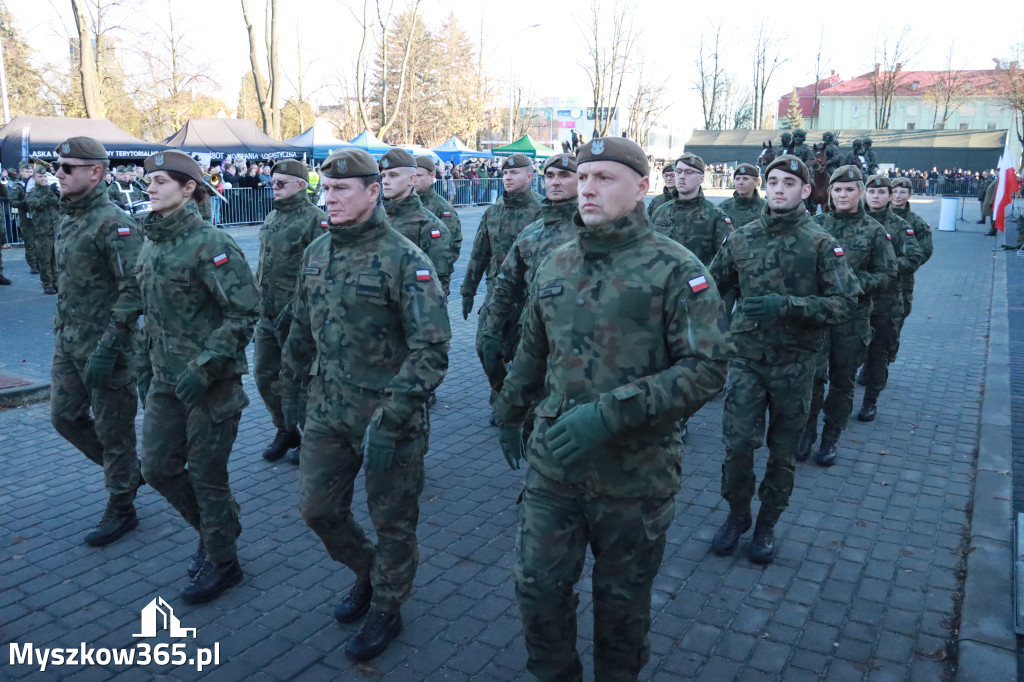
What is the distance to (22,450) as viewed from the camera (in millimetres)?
6883

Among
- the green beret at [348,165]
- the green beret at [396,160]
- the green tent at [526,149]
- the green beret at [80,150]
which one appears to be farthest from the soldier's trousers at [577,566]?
the green tent at [526,149]

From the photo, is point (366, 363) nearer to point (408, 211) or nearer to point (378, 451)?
point (378, 451)

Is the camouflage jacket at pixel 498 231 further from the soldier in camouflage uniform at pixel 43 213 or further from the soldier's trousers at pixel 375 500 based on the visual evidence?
the soldier in camouflage uniform at pixel 43 213

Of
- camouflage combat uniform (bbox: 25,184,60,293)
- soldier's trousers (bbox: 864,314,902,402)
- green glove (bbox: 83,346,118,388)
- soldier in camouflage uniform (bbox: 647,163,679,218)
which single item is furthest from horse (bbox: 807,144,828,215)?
camouflage combat uniform (bbox: 25,184,60,293)

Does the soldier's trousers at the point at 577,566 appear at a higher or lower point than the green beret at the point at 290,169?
lower

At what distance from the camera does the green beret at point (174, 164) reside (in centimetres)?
448

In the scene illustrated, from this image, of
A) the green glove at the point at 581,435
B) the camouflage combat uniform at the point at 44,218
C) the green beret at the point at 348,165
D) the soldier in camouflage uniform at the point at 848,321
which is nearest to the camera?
the green glove at the point at 581,435

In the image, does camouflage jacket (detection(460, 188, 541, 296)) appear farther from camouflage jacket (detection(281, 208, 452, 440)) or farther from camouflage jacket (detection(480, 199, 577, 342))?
camouflage jacket (detection(281, 208, 452, 440))

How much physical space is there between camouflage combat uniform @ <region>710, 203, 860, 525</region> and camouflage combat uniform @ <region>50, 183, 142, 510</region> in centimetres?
370

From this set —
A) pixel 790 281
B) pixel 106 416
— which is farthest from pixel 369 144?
pixel 790 281

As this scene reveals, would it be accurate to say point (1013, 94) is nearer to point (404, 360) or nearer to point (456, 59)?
point (456, 59)

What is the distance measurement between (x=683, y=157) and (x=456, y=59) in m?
56.4

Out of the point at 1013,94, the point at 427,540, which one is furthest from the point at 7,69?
the point at 1013,94

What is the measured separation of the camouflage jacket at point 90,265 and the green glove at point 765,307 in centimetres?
365
